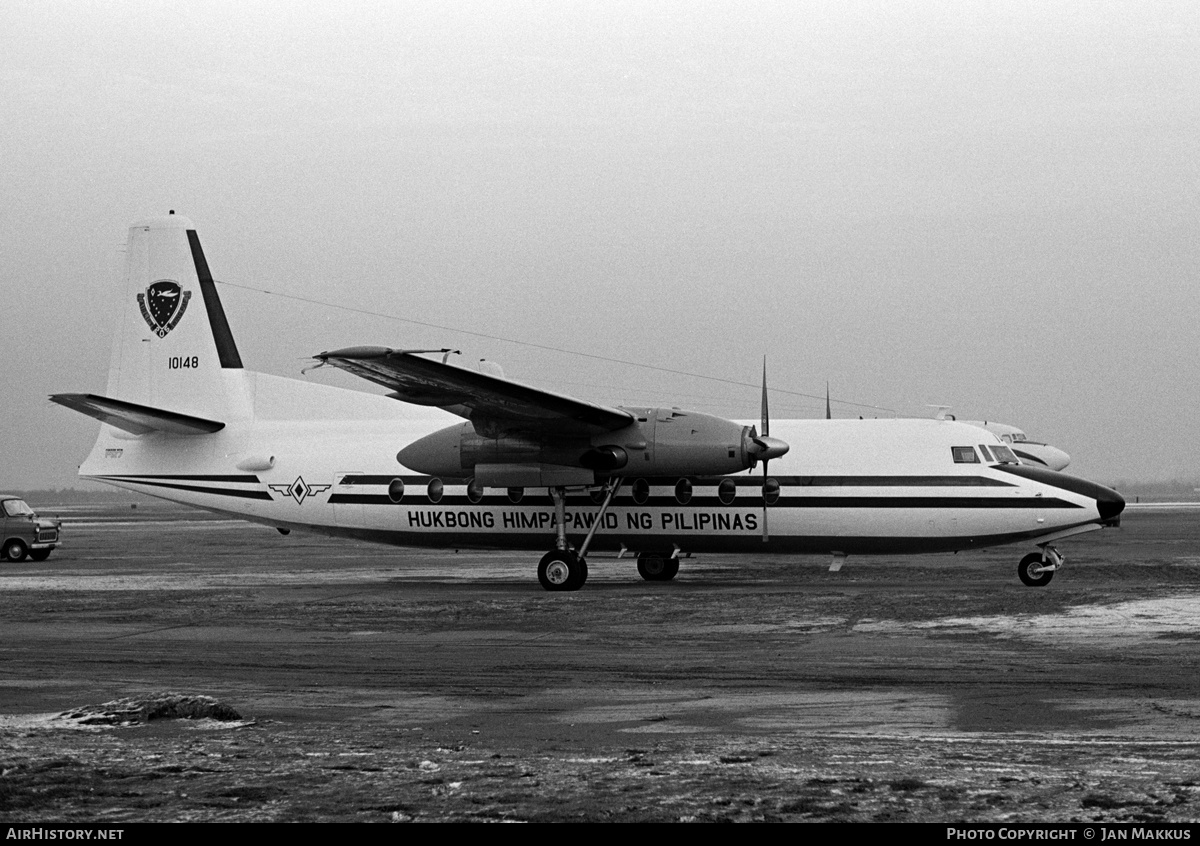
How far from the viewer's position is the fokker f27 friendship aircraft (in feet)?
74.2

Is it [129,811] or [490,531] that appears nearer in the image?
[129,811]

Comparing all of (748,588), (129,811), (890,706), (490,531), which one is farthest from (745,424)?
(129,811)

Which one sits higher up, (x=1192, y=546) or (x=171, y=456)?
(x=171, y=456)

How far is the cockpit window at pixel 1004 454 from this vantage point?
23.2m

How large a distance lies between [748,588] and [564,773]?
1532 centimetres

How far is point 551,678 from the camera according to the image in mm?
12320

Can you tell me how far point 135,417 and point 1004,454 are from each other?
16202 mm

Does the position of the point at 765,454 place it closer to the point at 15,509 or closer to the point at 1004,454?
the point at 1004,454

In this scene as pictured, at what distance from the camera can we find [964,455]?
23.2 metres

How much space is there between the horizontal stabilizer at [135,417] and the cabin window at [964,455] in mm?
14084

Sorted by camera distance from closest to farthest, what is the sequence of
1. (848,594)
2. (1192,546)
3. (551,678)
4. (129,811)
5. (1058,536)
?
1. (129,811)
2. (551,678)
3. (848,594)
4. (1058,536)
5. (1192,546)
